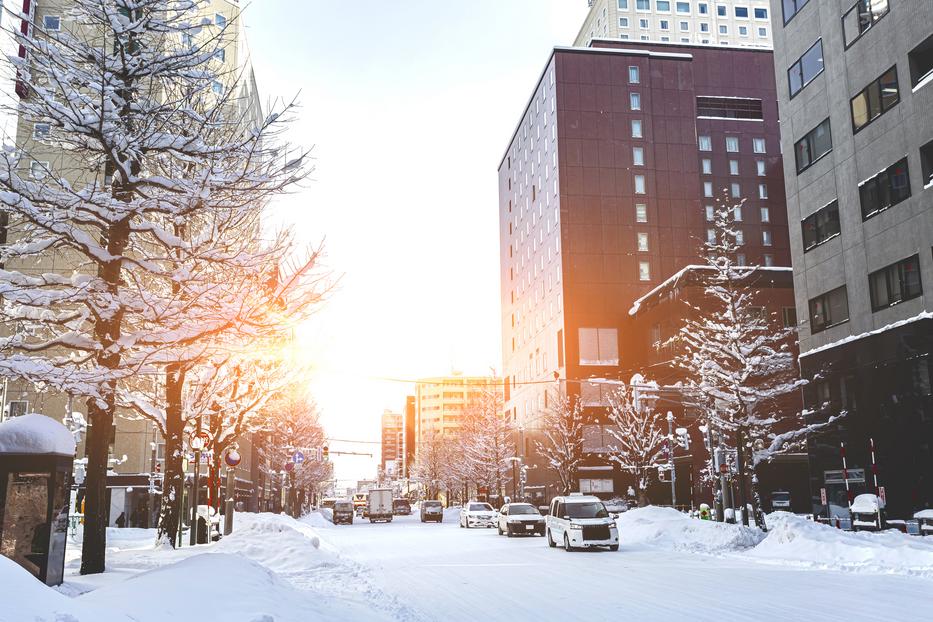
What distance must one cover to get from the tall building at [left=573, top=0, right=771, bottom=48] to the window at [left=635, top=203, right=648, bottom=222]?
4409cm

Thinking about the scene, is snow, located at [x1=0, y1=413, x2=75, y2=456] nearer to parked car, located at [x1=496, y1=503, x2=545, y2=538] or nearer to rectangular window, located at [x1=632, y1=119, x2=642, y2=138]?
parked car, located at [x1=496, y1=503, x2=545, y2=538]

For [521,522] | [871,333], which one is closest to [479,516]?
[521,522]

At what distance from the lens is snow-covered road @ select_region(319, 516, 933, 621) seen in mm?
12320

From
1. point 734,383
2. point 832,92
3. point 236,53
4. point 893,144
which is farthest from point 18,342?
point 236,53

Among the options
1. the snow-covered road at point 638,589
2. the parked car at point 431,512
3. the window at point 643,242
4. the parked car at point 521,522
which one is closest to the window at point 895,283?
the snow-covered road at point 638,589

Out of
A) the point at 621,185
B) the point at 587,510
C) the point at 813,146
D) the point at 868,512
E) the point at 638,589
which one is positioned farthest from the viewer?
the point at 621,185

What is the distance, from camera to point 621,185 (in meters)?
77.3

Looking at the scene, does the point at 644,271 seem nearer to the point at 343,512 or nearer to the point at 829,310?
the point at 343,512

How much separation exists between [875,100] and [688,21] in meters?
89.9

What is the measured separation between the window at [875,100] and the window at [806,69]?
3.84 meters

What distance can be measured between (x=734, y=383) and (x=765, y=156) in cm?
6362

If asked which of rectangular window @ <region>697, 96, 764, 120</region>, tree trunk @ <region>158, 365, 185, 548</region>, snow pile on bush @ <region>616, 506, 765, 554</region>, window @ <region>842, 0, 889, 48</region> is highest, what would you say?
rectangular window @ <region>697, 96, 764, 120</region>

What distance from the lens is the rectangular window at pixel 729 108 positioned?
289ft

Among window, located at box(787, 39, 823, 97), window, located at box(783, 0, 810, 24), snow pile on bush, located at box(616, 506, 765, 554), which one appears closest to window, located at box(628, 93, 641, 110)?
window, located at box(783, 0, 810, 24)
